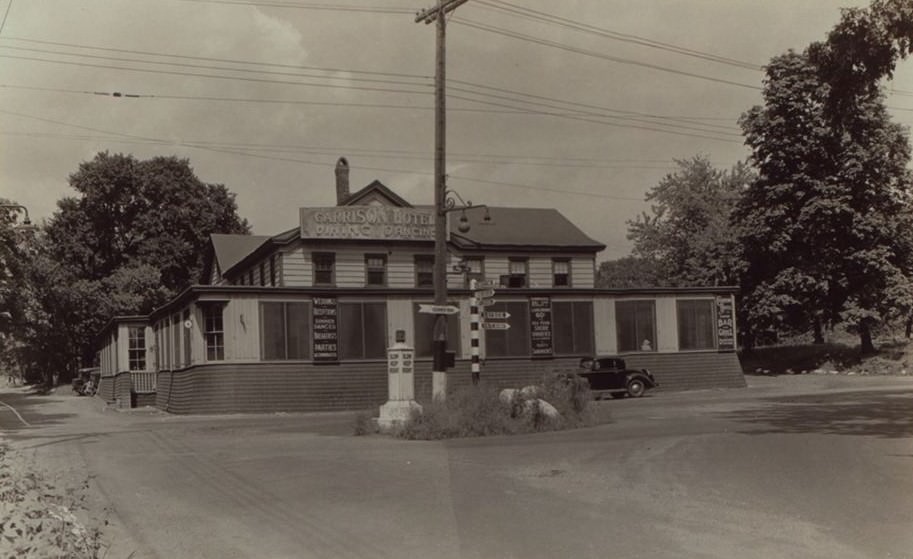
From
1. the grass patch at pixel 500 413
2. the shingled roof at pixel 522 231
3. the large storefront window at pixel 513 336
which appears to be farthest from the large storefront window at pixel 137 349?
the grass patch at pixel 500 413

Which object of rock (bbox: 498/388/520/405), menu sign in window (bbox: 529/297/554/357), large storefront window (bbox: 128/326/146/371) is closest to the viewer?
rock (bbox: 498/388/520/405)

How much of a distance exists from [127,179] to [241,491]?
54.2m

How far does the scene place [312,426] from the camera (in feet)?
68.8

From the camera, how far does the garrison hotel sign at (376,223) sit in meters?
35.2

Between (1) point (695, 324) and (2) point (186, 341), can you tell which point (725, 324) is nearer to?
(1) point (695, 324)

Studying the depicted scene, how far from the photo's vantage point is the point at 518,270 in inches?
1609

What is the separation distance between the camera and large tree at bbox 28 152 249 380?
5788 centimetres

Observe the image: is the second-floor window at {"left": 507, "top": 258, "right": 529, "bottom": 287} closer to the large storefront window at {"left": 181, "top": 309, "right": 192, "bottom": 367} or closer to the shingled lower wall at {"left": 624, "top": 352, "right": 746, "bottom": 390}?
the shingled lower wall at {"left": 624, "top": 352, "right": 746, "bottom": 390}

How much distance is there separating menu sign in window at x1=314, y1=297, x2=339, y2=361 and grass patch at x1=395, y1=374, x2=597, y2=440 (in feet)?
39.3

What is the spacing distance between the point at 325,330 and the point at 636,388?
35.3ft

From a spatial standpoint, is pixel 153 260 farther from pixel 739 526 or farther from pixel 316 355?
pixel 739 526

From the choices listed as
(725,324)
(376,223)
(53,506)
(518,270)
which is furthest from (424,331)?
(53,506)

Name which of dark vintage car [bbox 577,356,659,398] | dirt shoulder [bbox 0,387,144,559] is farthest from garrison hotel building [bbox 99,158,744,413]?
dirt shoulder [bbox 0,387,144,559]

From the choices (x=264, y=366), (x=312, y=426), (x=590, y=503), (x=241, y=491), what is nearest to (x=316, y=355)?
(x=264, y=366)
